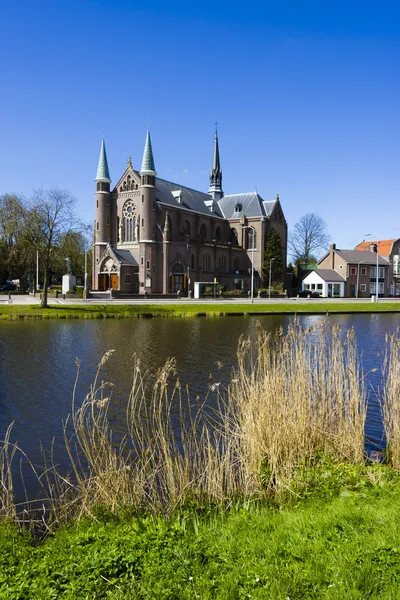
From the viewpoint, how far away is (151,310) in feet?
134

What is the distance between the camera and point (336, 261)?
81.8 metres

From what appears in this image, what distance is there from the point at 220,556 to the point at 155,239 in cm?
6419

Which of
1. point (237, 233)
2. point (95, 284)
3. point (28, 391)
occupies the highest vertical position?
point (237, 233)

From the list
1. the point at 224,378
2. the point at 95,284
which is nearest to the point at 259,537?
the point at 224,378

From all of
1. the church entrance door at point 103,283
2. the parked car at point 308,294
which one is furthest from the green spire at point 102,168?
the parked car at point 308,294

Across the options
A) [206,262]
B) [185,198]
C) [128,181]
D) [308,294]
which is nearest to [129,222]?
[128,181]

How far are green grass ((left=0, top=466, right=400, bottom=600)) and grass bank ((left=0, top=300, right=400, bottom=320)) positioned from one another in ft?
94.9

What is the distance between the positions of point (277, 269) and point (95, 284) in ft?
115

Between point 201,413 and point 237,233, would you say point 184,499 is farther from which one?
point 237,233

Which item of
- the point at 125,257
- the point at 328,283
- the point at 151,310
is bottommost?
the point at 151,310

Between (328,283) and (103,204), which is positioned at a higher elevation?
(103,204)

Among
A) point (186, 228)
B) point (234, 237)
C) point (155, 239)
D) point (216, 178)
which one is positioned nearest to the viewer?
point (155, 239)

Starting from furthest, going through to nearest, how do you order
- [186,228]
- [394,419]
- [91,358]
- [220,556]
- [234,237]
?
[234,237] → [186,228] → [91,358] → [394,419] → [220,556]

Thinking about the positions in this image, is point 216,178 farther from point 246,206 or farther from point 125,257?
point 125,257
